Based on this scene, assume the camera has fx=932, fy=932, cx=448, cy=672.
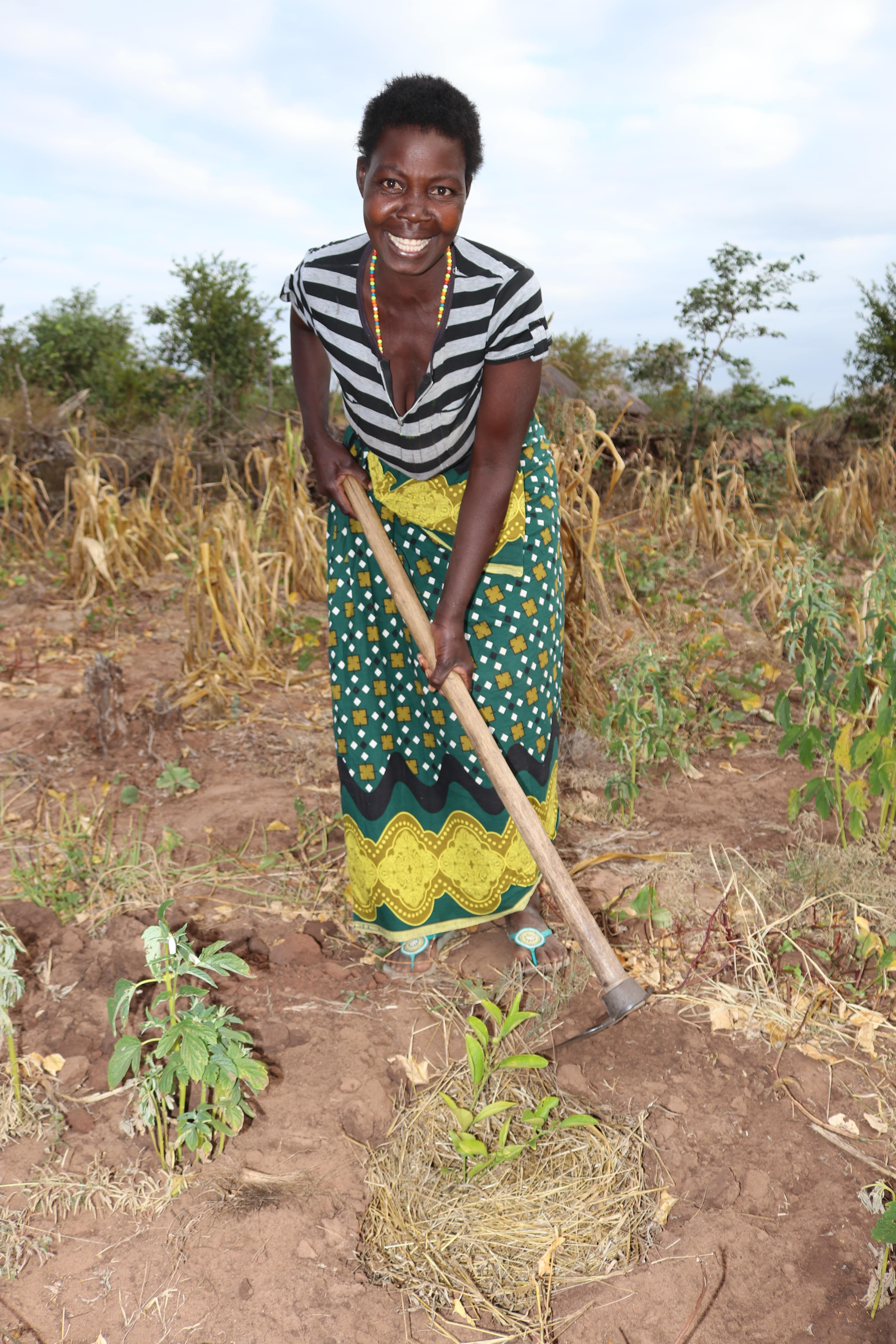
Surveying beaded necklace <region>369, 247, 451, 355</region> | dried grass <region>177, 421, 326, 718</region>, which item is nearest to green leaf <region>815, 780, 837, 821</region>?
beaded necklace <region>369, 247, 451, 355</region>

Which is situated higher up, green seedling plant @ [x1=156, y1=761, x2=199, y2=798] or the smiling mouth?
the smiling mouth

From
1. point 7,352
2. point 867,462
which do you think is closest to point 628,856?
point 867,462

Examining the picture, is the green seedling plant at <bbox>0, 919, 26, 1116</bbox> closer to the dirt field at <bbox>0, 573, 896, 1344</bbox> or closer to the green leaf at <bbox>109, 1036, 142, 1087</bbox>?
the dirt field at <bbox>0, 573, 896, 1344</bbox>

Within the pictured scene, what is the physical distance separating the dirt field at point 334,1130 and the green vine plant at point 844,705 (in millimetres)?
359

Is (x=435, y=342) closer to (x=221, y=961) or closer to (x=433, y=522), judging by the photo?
(x=433, y=522)

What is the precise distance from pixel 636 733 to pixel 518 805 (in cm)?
104

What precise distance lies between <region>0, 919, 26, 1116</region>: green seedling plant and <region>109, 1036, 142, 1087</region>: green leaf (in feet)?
0.70

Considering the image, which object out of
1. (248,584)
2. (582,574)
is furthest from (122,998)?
(248,584)

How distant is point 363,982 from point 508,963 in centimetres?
34

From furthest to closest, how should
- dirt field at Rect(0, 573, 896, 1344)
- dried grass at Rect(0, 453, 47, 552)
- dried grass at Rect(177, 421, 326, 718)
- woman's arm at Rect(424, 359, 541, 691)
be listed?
dried grass at Rect(0, 453, 47, 552) → dried grass at Rect(177, 421, 326, 718) → woman's arm at Rect(424, 359, 541, 691) → dirt field at Rect(0, 573, 896, 1344)

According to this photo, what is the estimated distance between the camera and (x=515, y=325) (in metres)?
1.78

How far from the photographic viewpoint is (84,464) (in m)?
5.61

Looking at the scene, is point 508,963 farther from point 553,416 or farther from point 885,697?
point 553,416

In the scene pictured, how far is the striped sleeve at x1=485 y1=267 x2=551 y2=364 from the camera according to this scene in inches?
69.9
